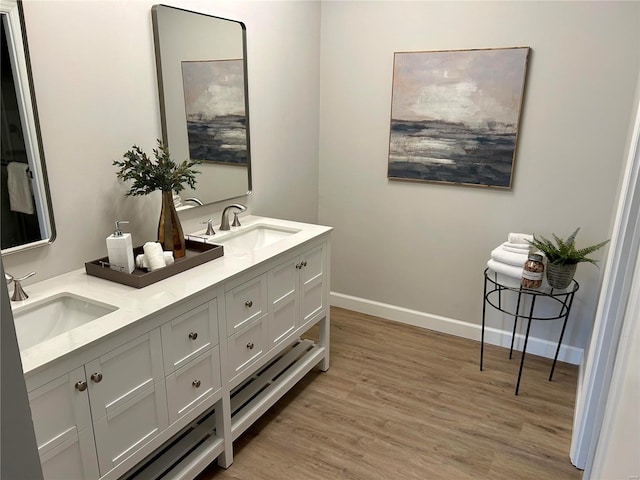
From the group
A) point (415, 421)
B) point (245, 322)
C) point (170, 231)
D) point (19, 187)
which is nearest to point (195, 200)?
point (170, 231)

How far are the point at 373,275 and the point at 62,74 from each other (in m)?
2.26

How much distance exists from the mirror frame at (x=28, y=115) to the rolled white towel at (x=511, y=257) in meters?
2.09

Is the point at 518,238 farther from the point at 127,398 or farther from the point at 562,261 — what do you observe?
the point at 127,398

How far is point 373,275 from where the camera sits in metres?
3.31

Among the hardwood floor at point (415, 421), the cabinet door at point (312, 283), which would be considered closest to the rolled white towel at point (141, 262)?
the cabinet door at point (312, 283)

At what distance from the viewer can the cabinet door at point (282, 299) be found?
2113 mm

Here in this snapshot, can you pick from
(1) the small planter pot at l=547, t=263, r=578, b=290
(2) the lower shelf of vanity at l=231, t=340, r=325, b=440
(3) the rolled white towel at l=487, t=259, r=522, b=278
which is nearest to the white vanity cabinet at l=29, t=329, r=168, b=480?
(2) the lower shelf of vanity at l=231, t=340, r=325, b=440

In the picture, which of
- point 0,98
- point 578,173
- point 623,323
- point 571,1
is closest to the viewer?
point 0,98

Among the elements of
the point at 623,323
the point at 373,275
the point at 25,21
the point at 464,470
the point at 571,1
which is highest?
the point at 571,1

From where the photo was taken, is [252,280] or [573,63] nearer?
[252,280]

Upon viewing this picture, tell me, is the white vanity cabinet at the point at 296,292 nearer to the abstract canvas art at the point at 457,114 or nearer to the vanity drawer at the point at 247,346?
the vanity drawer at the point at 247,346

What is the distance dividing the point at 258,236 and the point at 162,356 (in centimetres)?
107

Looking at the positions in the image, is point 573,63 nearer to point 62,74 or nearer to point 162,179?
point 162,179

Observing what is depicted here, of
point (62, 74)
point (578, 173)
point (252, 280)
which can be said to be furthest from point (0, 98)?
point (578, 173)
